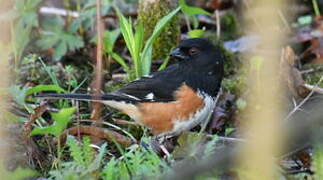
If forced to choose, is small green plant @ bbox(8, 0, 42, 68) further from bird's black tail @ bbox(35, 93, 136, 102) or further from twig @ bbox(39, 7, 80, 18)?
bird's black tail @ bbox(35, 93, 136, 102)

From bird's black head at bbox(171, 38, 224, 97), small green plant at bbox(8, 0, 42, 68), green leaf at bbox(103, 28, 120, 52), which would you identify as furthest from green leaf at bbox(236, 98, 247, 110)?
small green plant at bbox(8, 0, 42, 68)

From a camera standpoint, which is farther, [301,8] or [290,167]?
[301,8]

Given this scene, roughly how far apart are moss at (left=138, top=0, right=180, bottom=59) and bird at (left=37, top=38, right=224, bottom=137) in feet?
1.64

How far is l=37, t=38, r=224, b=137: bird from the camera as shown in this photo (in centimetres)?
371

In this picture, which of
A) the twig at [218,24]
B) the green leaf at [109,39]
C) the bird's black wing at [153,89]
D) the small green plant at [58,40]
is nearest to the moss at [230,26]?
the twig at [218,24]

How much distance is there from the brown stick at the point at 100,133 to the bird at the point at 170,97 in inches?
5.1

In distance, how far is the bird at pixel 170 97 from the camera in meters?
3.71

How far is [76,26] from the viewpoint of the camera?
16.7ft

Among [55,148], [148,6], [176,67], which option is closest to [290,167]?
[176,67]

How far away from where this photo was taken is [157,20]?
4.42 metres

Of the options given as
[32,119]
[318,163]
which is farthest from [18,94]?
[318,163]

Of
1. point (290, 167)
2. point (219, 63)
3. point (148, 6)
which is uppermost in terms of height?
point (148, 6)

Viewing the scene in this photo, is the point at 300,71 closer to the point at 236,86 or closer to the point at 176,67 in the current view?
the point at 236,86

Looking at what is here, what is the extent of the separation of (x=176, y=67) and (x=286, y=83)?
0.71m
